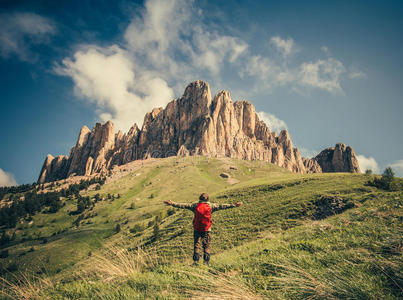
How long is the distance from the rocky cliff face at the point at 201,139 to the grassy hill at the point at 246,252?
323 ft

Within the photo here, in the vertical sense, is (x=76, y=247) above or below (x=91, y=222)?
below

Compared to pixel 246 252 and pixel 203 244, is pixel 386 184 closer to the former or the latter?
pixel 246 252

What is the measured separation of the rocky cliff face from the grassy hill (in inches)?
3873

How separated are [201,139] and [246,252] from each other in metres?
144

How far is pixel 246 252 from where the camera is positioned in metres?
9.43

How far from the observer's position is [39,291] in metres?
5.03

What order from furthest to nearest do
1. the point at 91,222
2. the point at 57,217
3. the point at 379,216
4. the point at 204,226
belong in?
the point at 57,217 < the point at 91,222 < the point at 379,216 < the point at 204,226

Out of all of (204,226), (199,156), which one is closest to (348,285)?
(204,226)

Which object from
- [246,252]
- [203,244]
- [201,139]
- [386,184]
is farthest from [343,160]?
[203,244]

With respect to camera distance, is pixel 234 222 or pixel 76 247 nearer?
pixel 234 222

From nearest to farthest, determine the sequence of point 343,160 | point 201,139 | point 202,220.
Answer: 1. point 202,220
2. point 201,139
3. point 343,160

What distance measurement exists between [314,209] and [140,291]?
2172 centimetres

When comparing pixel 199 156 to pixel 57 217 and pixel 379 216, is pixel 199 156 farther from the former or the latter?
pixel 379 216

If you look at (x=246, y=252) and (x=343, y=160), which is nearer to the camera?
(x=246, y=252)
